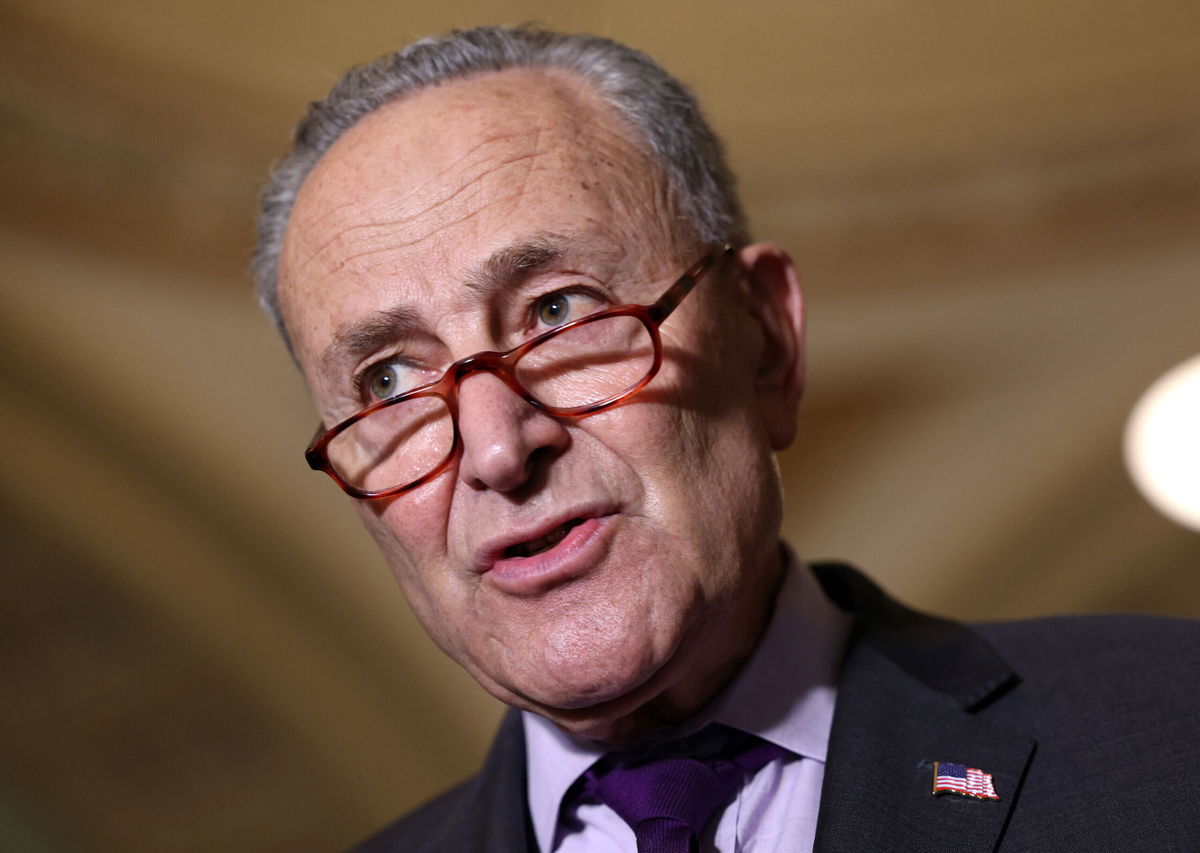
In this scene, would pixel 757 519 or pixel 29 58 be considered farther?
pixel 29 58

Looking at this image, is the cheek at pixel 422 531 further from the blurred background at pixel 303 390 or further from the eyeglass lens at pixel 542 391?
the blurred background at pixel 303 390

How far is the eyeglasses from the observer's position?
1.91m

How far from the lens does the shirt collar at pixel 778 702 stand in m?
2.10

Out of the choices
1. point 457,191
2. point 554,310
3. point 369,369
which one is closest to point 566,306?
point 554,310

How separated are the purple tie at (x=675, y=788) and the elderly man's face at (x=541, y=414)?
93 millimetres

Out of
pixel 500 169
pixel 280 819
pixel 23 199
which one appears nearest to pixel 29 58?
pixel 23 199

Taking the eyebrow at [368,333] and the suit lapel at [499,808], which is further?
the suit lapel at [499,808]

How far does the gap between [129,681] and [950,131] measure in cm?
491

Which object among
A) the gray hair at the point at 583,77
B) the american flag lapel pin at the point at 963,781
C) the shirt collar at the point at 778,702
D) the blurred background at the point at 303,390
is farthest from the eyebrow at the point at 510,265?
the blurred background at the point at 303,390

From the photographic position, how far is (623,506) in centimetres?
190

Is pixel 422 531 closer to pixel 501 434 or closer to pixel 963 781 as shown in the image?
pixel 501 434

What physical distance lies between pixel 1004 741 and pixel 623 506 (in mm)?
739

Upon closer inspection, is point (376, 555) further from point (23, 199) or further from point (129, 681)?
point (23, 199)

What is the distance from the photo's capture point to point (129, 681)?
5629 millimetres
